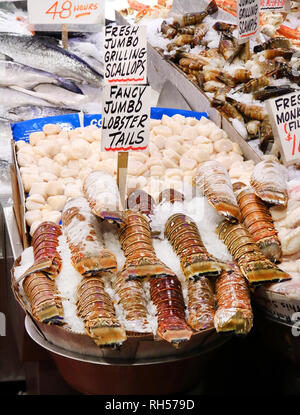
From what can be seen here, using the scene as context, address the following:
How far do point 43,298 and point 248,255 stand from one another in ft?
2.42

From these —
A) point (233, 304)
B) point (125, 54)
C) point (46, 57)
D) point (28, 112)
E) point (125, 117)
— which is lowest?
point (28, 112)

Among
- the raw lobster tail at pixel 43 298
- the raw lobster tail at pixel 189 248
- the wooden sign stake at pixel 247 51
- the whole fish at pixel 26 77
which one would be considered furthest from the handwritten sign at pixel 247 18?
the raw lobster tail at pixel 43 298

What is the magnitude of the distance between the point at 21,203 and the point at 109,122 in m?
0.81

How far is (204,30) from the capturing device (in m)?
4.41

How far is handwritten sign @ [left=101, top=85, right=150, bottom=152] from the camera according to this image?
2.02 metres

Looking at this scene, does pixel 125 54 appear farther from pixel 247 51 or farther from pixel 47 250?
pixel 247 51

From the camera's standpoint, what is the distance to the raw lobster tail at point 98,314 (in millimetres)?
1486

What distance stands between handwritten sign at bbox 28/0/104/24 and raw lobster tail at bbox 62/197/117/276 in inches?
72.0

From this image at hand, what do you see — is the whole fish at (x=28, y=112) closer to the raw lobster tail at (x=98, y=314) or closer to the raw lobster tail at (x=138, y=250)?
the raw lobster tail at (x=138, y=250)

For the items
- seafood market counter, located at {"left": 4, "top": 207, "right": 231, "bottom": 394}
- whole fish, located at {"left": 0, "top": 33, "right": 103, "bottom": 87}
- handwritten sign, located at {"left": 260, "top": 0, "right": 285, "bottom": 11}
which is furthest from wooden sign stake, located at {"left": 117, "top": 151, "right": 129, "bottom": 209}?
handwritten sign, located at {"left": 260, "top": 0, "right": 285, "bottom": 11}

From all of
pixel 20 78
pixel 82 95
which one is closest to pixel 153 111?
pixel 82 95

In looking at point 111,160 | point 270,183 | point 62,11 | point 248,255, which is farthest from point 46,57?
point 248,255

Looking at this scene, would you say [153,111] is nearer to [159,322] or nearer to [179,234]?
[179,234]

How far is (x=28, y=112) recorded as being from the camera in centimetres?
342
